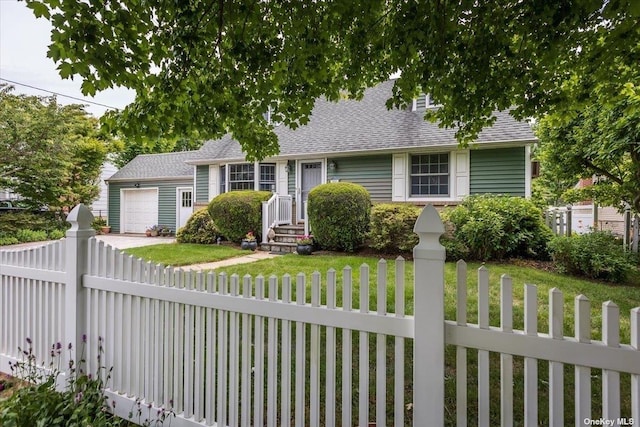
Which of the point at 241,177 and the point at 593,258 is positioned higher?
the point at 241,177

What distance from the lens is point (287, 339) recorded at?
6.64 ft

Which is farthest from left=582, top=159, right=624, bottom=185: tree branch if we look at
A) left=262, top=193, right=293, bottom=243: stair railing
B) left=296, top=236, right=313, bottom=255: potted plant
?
left=262, top=193, right=293, bottom=243: stair railing

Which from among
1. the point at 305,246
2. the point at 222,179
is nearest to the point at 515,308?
the point at 305,246

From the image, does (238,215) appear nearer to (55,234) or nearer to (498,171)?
(498,171)

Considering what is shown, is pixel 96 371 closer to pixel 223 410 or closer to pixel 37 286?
pixel 37 286

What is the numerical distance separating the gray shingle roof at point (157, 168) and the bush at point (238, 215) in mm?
5537

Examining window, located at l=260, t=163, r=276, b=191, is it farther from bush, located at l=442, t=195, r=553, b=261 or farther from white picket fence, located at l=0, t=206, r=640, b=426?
white picket fence, located at l=0, t=206, r=640, b=426

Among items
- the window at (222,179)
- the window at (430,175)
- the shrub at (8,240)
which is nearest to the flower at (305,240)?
the window at (430,175)

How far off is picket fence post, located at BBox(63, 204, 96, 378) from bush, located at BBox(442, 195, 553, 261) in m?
6.80

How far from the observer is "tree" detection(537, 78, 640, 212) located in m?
6.12

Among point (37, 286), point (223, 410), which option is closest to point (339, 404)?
point (223, 410)

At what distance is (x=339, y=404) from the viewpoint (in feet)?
8.46

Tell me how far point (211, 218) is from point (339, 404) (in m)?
9.33

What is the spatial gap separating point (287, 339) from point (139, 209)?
17.0m
